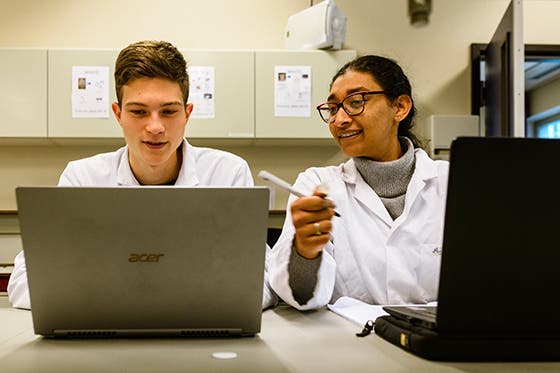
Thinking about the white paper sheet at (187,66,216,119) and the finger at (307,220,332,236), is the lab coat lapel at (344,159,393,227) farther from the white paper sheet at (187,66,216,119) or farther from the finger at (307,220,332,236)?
the white paper sheet at (187,66,216,119)

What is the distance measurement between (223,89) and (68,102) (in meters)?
0.83

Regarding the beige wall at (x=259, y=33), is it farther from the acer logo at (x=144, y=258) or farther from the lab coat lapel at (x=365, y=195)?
the acer logo at (x=144, y=258)

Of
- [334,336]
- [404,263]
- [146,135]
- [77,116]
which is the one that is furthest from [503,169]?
[77,116]

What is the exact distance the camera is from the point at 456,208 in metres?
0.69

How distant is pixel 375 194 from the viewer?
1.60m

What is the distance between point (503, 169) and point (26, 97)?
9.69 feet

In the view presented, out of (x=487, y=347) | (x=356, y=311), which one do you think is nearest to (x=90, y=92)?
(x=356, y=311)

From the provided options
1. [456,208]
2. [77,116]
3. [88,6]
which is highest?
[88,6]

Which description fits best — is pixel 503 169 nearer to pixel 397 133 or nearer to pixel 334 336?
pixel 334 336

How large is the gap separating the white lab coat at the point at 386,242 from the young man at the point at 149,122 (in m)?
0.35

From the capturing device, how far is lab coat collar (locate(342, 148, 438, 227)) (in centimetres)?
155

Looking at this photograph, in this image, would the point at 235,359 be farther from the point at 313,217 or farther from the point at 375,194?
the point at 375,194

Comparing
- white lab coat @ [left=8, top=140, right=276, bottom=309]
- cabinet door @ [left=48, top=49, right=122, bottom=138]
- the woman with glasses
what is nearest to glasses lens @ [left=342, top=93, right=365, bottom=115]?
the woman with glasses

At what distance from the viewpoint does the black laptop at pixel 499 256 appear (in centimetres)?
68
